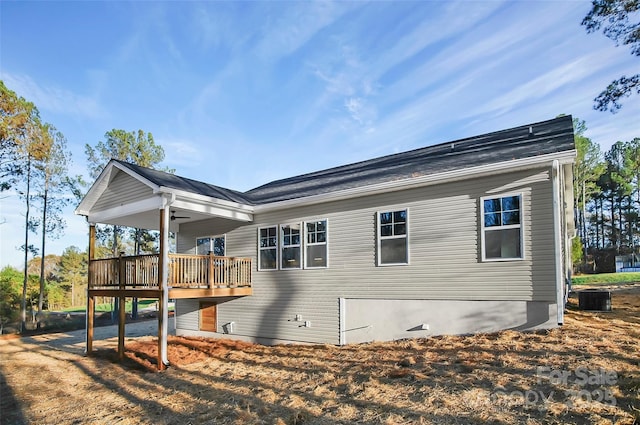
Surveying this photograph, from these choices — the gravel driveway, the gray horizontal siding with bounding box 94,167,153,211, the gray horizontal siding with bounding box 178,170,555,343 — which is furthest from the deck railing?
the gravel driveway

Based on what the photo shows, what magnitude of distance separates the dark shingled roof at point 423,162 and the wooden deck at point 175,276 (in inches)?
79.0

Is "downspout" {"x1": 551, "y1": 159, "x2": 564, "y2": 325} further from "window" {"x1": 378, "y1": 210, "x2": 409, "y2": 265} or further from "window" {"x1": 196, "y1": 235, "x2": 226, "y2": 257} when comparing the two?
"window" {"x1": 196, "y1": 235, "x2": 226, "y2": 257}

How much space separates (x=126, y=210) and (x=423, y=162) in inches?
349

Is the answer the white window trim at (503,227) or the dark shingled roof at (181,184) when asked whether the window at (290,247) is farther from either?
the white window trim at (503,227)

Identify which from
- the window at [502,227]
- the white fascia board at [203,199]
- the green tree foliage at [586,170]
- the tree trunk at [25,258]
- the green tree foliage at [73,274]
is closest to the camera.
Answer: the window at [502,227]

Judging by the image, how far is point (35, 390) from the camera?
8.11m

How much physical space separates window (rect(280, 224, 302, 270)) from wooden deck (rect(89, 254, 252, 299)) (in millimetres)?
1408

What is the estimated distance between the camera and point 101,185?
11.8m

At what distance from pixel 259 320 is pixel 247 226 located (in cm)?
307

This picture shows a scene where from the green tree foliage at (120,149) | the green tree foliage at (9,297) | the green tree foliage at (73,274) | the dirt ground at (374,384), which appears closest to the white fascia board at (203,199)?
the dirt ground at (374,384)

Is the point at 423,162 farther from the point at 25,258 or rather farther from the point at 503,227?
the point at 25,258

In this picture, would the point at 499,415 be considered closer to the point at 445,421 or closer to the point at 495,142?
the point at 445,421

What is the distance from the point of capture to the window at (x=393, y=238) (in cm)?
934

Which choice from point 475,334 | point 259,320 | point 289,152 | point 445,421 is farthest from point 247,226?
point 289,152
